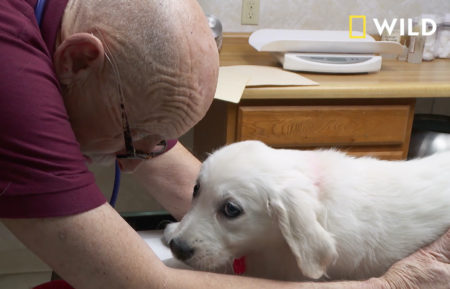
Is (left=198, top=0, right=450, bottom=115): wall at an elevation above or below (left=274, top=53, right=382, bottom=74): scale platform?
above

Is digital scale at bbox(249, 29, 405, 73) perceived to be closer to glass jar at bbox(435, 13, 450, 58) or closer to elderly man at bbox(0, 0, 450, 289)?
glass jar at bbox(435, 13, 450, 58)

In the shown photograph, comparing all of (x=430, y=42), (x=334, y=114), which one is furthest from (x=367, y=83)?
(x=430, y=42)

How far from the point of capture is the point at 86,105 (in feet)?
2.89

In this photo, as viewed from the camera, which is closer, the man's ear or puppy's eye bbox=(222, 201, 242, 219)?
the man's ear

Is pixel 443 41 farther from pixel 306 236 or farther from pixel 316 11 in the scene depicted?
pixel 306 236

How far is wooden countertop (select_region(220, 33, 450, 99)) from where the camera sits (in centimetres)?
179

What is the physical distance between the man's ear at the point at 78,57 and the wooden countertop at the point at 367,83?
0.94 m

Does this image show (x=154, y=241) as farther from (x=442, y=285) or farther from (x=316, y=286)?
(x=442, y=285)

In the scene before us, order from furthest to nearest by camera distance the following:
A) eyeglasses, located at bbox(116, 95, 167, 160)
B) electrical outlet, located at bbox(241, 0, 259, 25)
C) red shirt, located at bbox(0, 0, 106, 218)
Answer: electrical outlet, located at bbox(241, 0, 259, 25)
eyeglasses, located at bbox(116, 95, 167, 160)
red shirt, located at bbox(0, 0, 106, 218)

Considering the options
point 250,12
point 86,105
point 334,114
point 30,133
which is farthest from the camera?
point 250,12

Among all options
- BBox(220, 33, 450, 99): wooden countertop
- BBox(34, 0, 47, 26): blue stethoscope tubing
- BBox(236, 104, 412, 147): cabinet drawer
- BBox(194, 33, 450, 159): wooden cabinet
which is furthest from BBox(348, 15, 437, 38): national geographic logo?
BBox(34, 0, 47, 26): blue stethoscope tubing

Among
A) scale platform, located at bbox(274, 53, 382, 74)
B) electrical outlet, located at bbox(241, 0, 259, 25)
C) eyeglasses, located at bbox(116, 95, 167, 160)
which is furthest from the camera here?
electrical outlet, located at bbox(241, 0, 259, 25)

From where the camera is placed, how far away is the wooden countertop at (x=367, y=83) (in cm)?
179

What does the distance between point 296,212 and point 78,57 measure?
0.44 metres
